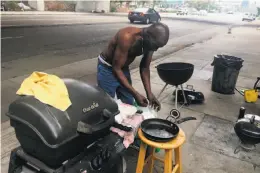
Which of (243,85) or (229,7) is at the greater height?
(229,7)

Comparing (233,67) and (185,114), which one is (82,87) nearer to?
(185,114)

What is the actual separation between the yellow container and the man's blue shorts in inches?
121

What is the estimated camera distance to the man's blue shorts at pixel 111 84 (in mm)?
3109

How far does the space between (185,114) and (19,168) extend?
10.4 feet

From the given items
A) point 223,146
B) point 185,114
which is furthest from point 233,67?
point 223,146

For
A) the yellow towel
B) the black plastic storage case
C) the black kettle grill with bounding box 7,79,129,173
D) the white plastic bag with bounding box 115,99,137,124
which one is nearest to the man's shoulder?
the white plastic bag with bounding box 115,99,137,124

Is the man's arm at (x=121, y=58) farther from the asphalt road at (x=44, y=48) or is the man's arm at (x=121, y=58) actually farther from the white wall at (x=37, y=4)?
the white wall at (x=37, y=4)

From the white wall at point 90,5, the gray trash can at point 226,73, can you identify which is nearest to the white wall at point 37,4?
the white wall at point 90,5

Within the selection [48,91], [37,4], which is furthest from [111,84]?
[37,4]

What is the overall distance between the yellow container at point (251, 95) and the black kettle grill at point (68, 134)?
13.0 feet

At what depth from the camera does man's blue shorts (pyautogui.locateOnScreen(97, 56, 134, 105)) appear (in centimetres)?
311

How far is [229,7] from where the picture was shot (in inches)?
4914

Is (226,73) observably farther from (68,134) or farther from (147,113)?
(68,134)

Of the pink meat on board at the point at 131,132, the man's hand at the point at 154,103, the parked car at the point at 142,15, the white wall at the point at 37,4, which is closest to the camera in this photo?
the pink meat on board at the point at 131,132
